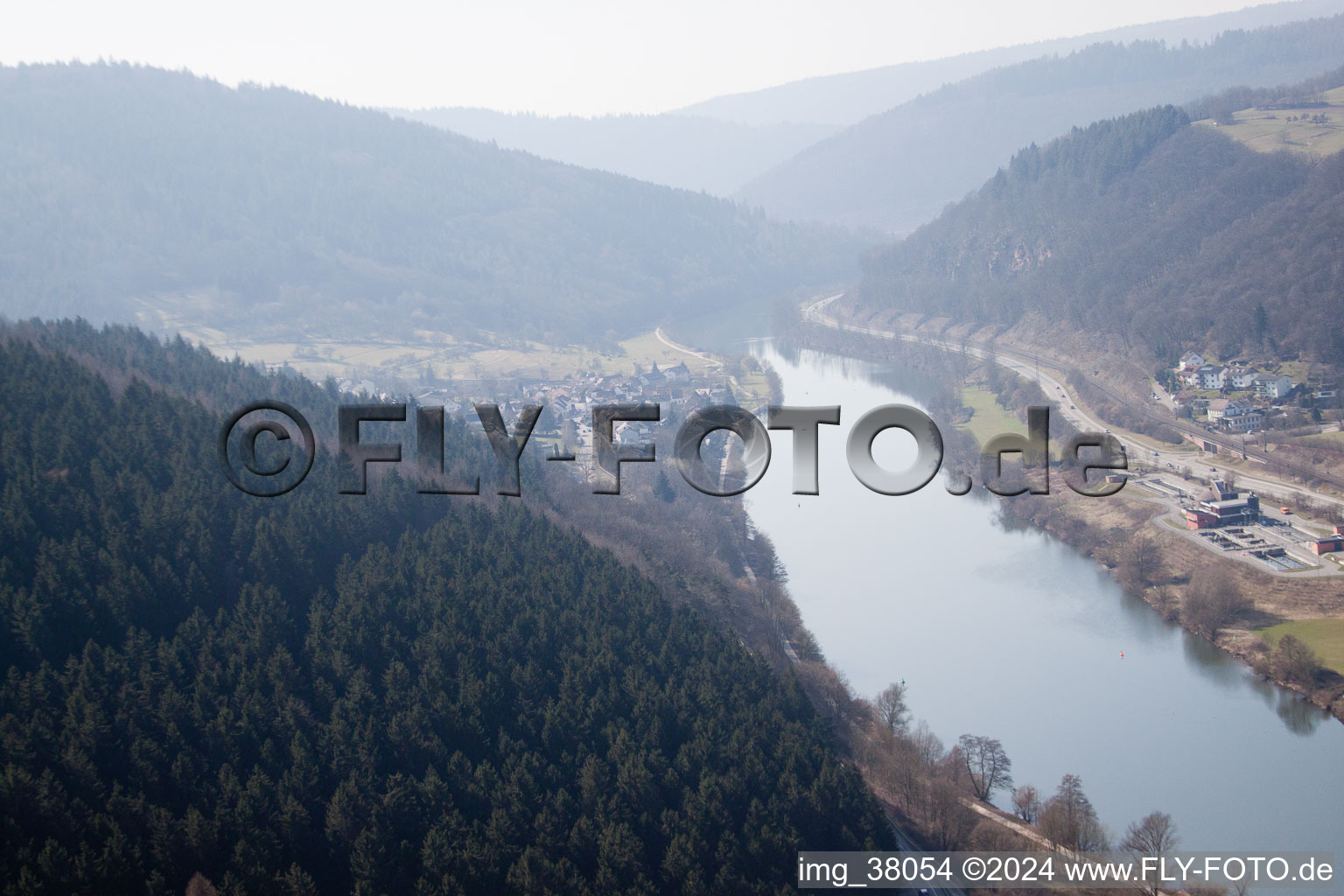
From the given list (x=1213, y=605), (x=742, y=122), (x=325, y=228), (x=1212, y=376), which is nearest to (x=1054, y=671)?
(x=1213, y=605)

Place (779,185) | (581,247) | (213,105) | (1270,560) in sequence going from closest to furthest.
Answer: (1270,560), (581,247), (213,105), (779,185)

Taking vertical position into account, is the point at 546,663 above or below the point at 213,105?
below

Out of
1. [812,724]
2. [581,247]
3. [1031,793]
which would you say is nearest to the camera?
[812,724]

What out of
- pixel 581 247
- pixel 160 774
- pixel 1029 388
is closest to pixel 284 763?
pixel 160 774

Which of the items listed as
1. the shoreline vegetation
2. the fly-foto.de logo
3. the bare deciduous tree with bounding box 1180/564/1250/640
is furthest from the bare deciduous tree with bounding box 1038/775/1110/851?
the bare deciduous tree with bounding box 1180/564/1250/640

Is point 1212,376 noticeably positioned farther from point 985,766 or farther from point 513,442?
point 513,442

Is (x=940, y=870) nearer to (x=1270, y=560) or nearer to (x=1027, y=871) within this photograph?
(x=1027, y=871)
